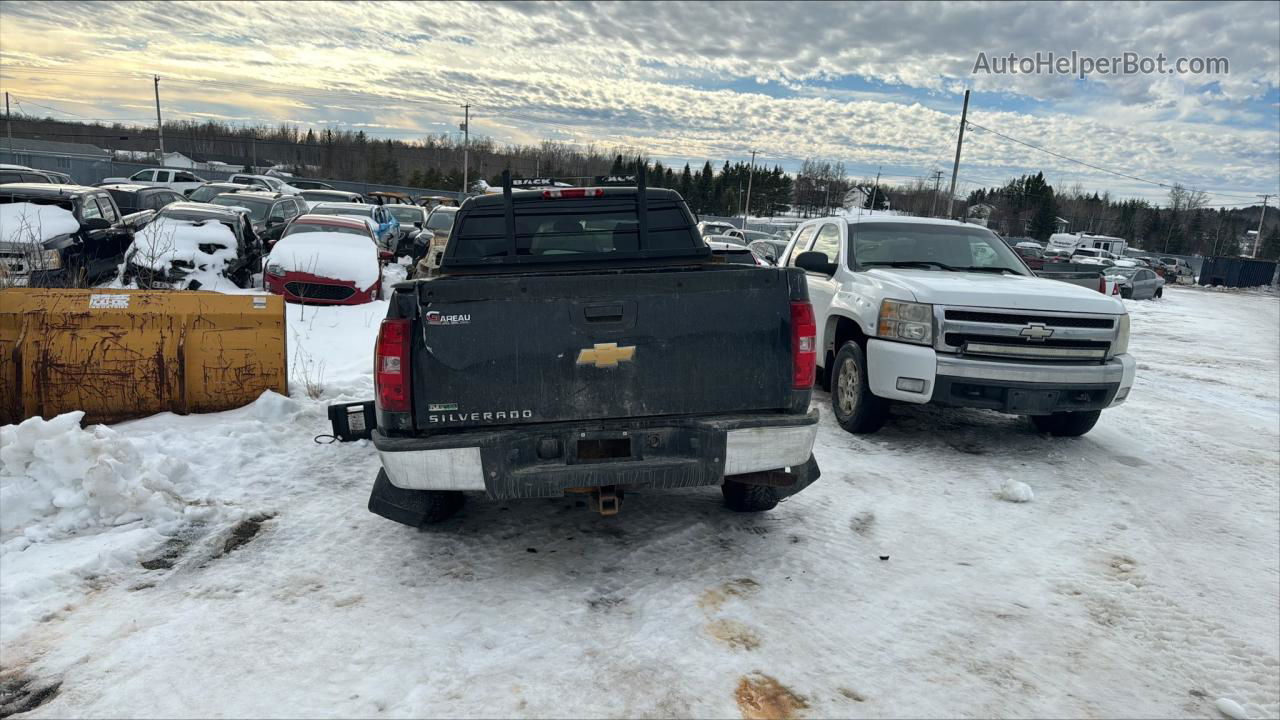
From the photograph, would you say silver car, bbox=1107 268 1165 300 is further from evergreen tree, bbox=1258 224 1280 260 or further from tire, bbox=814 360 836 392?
evergreen tree, bbox=1258 224 1280 260

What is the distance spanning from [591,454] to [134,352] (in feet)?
14.2

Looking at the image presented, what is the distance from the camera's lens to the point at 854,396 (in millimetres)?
6418

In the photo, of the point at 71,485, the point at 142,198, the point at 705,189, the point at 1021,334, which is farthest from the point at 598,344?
the point at 705,189

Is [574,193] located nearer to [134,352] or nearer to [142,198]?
[134,352]

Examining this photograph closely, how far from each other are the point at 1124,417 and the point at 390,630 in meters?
7.59

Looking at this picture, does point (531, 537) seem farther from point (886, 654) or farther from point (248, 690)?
point (886, 654)

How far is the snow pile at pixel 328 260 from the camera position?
38.6 feet

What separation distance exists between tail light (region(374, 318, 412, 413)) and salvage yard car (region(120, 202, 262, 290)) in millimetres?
9197

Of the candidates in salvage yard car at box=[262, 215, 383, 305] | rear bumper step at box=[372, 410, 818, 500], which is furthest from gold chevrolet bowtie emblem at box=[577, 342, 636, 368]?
salvage yard car at box=[262, 215, 383, 305]

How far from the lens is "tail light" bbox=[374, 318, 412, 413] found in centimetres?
330

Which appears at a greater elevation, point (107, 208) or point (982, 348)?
point (107, 208)

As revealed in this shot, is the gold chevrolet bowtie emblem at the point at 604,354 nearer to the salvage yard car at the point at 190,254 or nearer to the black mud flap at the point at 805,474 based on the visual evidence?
the black mud flap at the point at 805,474

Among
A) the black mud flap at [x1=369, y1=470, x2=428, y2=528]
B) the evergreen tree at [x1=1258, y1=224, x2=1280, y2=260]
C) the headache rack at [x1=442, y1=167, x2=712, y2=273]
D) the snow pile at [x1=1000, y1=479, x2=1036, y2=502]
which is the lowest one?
the snow pile at [x1=1000, y1=479, x2=1036, y2=502]

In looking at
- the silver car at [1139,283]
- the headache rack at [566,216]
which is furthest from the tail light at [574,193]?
the silver car at [1139,283]
